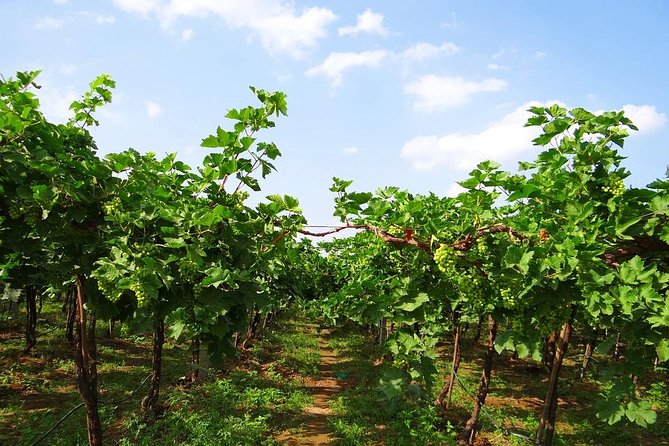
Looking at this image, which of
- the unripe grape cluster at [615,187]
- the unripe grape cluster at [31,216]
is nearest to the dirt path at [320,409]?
the unripe grape cluster at [31,216]

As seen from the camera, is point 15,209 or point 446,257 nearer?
point 446,257

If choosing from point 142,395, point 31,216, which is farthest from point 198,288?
point 142,395

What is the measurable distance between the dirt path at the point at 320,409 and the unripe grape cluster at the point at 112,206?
6199 mm

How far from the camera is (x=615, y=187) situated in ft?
11.9

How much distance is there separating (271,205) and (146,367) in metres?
11.4

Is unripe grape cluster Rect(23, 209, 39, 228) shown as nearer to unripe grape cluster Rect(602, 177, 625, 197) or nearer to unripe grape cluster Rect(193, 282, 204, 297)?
unripe grape cluster Rect(193, 282, 204, 297)

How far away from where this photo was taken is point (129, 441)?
7328mm

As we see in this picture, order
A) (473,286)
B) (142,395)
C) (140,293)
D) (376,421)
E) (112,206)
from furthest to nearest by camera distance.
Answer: (142,395)
(376,421)
(473,286)
(112,206)
(140,293)

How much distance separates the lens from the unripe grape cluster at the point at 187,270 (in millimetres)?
3229

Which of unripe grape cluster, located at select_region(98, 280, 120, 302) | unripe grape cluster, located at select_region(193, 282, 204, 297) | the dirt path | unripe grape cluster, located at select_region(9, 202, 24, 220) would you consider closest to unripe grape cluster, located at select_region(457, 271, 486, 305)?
unripe grape cluster, located at select_region(193, 282, 204, 297)

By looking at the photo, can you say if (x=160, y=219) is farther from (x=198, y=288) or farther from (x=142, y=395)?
(x=142, y=395)

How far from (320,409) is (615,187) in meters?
8.70

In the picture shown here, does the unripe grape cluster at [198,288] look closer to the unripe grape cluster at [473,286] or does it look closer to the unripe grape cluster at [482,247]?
the unripe grape cluster at [473,286]

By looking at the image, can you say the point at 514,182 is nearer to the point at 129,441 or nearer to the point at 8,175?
the point at 8,175
